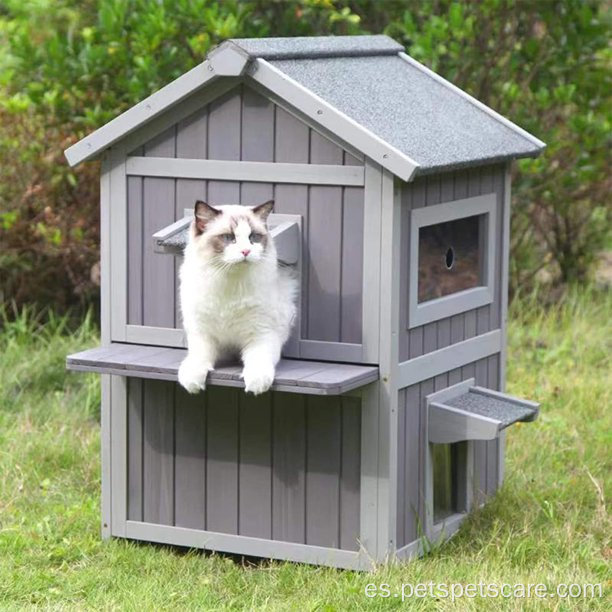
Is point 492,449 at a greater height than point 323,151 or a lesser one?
lesser

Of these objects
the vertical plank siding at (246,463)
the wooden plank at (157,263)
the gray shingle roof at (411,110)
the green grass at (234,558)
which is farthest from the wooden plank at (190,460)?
the gray shingle roof at (411,110)

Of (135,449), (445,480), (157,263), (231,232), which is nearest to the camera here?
(231,232)

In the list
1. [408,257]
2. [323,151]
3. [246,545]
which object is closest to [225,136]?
[323,151]

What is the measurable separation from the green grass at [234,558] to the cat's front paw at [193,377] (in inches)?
27.2

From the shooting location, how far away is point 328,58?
16.0 ft

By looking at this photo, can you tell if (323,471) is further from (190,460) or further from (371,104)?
(371,104)

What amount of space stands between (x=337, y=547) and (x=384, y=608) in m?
0.48

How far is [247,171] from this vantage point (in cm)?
463

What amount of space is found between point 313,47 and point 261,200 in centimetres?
62

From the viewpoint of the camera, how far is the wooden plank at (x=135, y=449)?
193 inches

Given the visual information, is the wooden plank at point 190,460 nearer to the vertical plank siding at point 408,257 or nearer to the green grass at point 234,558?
the green grass at point 234,558

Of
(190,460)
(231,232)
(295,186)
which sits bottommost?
(190,460)

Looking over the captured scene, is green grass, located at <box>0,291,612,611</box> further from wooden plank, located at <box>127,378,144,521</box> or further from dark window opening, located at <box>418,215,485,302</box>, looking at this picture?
dark window opening, located at <box>418,215,485,302</box>

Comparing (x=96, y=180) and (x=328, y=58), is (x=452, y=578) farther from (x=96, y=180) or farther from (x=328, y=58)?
(x=96, y=180)
